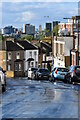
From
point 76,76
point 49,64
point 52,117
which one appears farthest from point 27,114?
point 49,64

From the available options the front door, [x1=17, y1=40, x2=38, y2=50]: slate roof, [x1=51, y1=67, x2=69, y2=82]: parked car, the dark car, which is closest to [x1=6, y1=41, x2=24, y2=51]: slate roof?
[x1=17, y1=40, x2=38, y2=50]: slate roof

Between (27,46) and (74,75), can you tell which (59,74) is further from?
(27,46)

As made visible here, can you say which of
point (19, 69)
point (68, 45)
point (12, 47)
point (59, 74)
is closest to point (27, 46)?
point (12, 47)

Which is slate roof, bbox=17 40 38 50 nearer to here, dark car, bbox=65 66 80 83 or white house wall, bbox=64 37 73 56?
white house wall, bbox=64 37 73 56

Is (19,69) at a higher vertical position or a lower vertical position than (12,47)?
lower

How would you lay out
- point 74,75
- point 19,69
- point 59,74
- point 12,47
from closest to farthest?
1. point 74,75
2. point 59,74
3. point 19,69
4. point 12,47

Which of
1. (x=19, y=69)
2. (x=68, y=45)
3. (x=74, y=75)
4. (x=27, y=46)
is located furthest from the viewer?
(x=27, y=46)

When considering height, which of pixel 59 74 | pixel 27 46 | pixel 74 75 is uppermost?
pixel 74 75

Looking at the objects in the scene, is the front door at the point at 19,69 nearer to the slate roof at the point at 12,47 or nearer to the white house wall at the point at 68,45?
the slate roof at the point at 12,47

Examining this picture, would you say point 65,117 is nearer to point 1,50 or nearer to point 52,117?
point 52,117

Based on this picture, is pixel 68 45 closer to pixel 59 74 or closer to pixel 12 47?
pixel 12 47

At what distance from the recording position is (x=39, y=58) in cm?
10438

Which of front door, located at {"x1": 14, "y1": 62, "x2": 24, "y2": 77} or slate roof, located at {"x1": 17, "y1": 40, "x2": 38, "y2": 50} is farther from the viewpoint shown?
slate roof, located at {"x1": 17, "y1": 40, "x2": 38, "y2": 50}

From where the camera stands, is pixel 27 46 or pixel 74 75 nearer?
pixel 74 75
